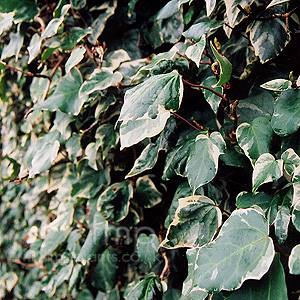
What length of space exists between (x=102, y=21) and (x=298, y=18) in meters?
0.66

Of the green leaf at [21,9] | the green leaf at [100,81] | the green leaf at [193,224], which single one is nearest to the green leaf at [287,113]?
the green leaf at [193,224]

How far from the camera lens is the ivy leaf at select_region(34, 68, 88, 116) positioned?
1067 mm

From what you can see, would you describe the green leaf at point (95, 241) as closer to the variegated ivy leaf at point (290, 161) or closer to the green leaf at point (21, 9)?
the variegated ivy leaf at point (290, 161)

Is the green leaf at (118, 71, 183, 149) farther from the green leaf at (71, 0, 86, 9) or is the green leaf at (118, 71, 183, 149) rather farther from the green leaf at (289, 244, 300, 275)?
the green leaf at (71, 0, 86, 9)

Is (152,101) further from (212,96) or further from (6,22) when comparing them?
(6,22)

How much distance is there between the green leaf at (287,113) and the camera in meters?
0.70

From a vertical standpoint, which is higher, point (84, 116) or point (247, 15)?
point (247, 15)

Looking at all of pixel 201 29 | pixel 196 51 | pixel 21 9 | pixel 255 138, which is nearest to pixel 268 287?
pixel 255 138

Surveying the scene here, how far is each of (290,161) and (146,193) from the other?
20.8 inches

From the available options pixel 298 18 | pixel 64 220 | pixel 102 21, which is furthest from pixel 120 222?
pixel 298 18

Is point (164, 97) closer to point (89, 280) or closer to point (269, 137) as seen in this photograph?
point (269, 137)

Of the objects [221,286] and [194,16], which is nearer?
[221,286]

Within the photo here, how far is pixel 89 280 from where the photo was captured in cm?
139

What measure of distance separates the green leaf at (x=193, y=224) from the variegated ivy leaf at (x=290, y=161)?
185 millimetres
